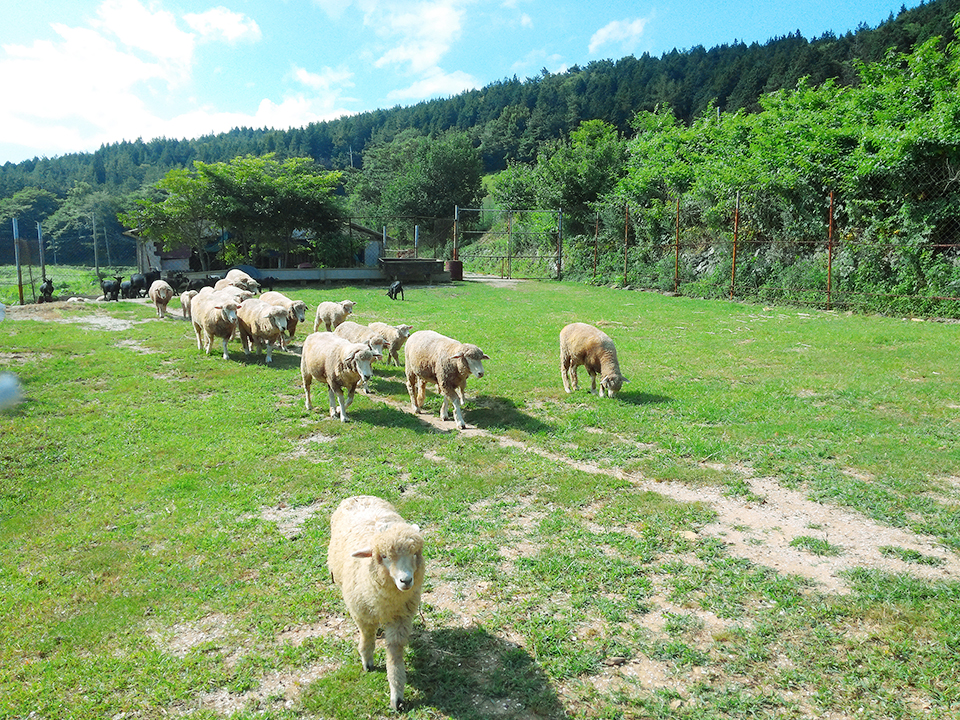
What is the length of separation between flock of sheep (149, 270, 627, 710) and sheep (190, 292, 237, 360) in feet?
0.07

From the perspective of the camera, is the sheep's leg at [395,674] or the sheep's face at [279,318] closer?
the sheep's leg at [395,674]

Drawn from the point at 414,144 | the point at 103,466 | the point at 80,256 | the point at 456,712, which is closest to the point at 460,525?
the point at 456,712

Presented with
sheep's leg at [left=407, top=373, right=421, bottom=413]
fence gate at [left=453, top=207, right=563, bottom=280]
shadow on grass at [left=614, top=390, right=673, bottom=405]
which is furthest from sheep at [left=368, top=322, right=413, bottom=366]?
fence gate at [left=453, top=207, right=563, bottom=280]

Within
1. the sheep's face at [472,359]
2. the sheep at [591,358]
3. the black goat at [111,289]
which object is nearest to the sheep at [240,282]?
the black goat at [111,289]

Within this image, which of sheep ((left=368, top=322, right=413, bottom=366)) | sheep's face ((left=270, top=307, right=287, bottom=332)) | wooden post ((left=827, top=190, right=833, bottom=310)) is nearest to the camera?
sheep ((left=368, top=322, right=413, bottom=366))

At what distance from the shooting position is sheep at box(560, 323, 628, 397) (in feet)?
30.5

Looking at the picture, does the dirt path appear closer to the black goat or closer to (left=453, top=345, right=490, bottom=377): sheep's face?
(left=453, top=345, right=490, bottom=377): sheep's face

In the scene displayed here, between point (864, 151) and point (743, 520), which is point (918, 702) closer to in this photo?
point (743, 520)

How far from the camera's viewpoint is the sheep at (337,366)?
8.16 meters

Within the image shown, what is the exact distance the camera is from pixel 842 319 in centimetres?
1691

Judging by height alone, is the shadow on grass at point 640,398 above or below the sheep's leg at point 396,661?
above

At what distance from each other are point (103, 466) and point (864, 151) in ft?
72.0

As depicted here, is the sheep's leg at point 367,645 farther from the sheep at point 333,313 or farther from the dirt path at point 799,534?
the sheep at point 333,313

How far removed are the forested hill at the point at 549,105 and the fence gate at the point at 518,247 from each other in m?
18.1
